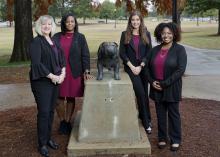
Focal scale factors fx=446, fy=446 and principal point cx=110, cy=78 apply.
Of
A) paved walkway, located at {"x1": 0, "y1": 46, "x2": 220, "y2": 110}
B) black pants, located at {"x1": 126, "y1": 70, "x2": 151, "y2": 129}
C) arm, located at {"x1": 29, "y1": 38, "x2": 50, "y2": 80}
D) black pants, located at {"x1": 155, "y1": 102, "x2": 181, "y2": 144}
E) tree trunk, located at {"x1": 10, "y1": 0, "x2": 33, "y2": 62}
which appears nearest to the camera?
arm, located at {"x1": 29, "y1": 38, "x2": 50, "y2": 80}

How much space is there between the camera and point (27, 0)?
18469mm

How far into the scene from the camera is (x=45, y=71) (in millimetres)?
5445

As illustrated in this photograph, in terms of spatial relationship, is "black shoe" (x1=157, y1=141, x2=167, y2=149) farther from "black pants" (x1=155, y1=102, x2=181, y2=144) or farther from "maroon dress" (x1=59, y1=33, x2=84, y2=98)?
"maroon dress" (x1=59, y1=33, x2=84, y2=98)

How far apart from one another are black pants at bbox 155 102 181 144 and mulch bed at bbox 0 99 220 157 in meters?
0.18

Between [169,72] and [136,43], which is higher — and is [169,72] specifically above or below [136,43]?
below

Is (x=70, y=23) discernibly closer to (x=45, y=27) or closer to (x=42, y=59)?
(x=45, y=27)

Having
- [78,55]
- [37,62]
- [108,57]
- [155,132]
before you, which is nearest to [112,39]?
[155,132]

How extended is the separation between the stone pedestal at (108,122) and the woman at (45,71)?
409 millimetres

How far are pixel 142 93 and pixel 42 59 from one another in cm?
165

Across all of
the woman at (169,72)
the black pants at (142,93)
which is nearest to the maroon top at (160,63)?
the woman at (169,72)

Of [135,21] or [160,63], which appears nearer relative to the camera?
[160,63]

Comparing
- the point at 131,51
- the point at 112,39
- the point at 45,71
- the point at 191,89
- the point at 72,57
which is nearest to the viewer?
the point at 45,71

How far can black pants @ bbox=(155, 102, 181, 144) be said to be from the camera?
5848 mm

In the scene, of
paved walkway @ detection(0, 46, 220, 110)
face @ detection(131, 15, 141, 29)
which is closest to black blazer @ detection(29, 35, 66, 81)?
face @ detection(131, 15, 141, 29)
